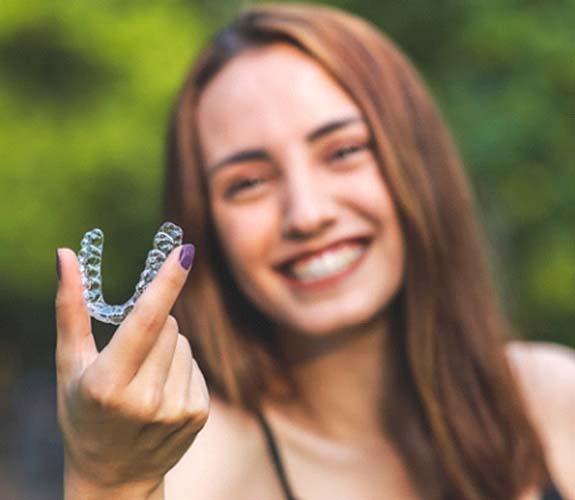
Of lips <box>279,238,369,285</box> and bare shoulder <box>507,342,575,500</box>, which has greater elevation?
lips <box>279,238,369,285</box>

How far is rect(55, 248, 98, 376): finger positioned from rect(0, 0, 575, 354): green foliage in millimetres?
3175

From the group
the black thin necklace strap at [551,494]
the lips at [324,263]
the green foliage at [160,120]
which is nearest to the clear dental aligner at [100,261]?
the lips at [324,263]

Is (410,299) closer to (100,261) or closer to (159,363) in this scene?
(100,261)

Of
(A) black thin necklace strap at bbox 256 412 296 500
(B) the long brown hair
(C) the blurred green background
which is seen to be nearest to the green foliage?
(C) the blurred green background

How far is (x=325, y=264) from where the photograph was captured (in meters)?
2.14

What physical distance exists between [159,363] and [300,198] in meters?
0.86

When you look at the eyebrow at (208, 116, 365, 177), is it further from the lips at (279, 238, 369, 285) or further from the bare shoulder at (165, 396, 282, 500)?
the bare shoulder at (165, 396, 282, 500)

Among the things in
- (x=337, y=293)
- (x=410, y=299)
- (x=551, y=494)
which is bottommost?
(x=551, y=494)

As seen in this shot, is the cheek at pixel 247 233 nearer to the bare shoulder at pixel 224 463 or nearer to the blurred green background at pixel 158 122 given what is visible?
the bare shoulder at pixel 224 463

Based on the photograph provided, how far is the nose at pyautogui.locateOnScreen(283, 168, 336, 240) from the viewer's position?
2076 millimetres

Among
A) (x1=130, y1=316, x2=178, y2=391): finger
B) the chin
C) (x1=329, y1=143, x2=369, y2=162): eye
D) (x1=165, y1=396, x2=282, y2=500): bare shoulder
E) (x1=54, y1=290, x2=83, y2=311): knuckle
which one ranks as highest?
(x1=54, y1=290, x2=83, y2=311): knuckle

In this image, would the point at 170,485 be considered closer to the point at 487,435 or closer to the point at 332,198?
the point at 332,198

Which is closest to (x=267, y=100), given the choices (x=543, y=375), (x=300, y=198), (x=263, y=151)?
(x=263, y=151)

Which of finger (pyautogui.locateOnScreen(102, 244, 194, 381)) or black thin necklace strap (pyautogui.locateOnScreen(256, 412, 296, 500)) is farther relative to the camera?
black thin necklace strap (pyautogui.locateOnScreen(256, 412, 296, 500))
